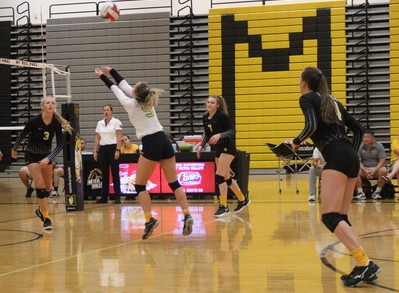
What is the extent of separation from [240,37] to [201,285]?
17195mm

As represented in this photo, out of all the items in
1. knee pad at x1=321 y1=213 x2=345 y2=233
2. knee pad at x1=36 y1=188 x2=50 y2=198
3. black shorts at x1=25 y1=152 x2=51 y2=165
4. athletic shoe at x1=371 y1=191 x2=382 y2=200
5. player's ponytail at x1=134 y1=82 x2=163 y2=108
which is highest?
player's ponytail at x1=134 y1=82 x2=163 y2=108

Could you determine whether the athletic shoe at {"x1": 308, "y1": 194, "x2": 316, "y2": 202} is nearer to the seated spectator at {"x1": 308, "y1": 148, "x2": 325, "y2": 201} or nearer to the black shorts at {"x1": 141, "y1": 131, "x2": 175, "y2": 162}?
the seated spectator at {"x1": 308, "y1": 148, "x2": 325, "y2": 201}

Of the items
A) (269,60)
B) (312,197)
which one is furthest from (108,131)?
(269,60)

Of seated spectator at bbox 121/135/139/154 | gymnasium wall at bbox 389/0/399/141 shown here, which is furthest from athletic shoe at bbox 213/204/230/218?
gymnasium wall at bbox 389/0/399/141

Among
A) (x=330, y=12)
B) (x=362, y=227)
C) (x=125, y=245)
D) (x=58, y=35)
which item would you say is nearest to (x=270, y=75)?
(x=330, y=12)

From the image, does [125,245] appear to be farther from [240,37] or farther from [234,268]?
[240,37]

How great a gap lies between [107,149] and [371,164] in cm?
523

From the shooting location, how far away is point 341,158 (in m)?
5.52

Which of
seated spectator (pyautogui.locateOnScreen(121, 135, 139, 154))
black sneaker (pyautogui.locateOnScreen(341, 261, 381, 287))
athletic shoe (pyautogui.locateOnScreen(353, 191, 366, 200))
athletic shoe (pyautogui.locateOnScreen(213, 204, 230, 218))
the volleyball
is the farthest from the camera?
seated spectator (pyautogui.locateOnScreen(121, 135, 139, 154))

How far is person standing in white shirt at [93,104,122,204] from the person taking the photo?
13.4 m

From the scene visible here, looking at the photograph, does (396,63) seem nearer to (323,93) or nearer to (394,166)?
(394,166)

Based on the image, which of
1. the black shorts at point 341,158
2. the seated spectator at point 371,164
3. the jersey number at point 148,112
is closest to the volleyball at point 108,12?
the jersey number at point 148,112

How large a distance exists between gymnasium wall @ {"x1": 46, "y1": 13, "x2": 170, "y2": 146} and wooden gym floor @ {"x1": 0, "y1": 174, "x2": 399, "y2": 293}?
11.3 meters

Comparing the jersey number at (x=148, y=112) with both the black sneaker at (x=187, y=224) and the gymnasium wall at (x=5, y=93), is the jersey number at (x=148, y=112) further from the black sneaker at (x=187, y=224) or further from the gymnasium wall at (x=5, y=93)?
the gymnasium wall at (x=5, y=93)
